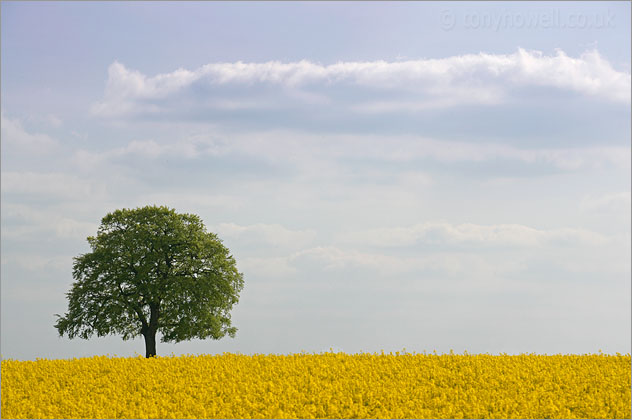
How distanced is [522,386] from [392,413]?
4666 mm

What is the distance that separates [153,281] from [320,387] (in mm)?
17878

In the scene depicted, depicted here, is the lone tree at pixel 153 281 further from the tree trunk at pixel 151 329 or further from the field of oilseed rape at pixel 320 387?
the field of oilseed rape at pixel 320 387

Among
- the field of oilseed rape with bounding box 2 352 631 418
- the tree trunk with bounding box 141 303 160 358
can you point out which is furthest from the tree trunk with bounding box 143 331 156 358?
the field of oilseed rape with bounding box 2 352 631 418

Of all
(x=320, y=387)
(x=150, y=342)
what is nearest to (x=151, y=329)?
(x=150, y=342)

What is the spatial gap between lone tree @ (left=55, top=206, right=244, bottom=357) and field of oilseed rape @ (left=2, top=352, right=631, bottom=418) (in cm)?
1172

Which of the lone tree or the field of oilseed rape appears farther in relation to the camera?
the lone tree

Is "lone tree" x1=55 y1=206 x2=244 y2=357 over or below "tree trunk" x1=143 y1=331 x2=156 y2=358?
over

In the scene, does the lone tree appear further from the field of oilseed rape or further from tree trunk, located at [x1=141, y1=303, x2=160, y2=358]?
the field of oilseed rape

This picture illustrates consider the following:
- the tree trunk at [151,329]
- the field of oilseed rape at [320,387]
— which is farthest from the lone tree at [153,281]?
the field of oilseed rape at [320,387]

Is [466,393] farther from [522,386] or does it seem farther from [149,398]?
[149,398]

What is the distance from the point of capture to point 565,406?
54.6 feet

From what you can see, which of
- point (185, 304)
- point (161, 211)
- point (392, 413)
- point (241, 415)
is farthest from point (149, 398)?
point (161, 211)

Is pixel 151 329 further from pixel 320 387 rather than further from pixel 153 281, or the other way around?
pixel 320 387

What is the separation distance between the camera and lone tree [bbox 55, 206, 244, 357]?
1299 inches
